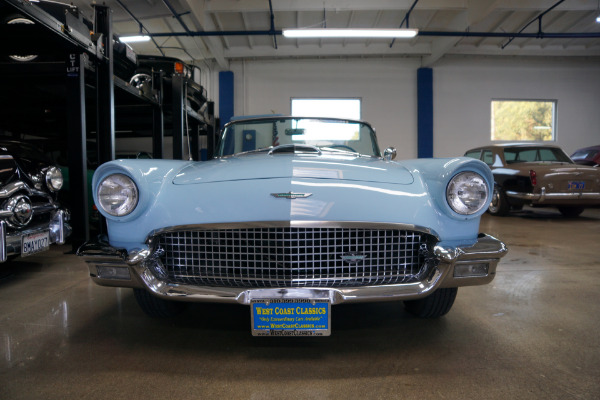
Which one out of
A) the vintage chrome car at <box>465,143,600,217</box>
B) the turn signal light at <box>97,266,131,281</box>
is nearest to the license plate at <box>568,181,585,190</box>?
the vintage chrome car at <box>465,143,600,217</box>

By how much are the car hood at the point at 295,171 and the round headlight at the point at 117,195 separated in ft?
0.66

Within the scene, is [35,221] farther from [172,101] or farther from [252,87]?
[252,87]

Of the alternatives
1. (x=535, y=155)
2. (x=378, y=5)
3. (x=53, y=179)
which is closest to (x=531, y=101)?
(x=535, y=155)

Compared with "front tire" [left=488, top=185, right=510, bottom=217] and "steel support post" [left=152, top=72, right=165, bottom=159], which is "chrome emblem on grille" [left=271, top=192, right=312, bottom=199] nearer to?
"steel support post" [left=152, top=72, right=165, bottom=159]

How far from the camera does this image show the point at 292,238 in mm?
1566

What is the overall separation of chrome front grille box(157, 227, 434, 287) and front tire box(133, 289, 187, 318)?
0.38 metres

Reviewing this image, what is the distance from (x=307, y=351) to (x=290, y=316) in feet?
1.01

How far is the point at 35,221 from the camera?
2986 millimetres

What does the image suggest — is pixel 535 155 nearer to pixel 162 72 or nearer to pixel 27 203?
pixel 162 72

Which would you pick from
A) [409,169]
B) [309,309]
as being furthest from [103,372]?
[409,169]

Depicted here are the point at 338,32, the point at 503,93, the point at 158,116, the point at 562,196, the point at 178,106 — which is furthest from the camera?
the point at 503,93

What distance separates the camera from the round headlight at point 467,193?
1.69 m

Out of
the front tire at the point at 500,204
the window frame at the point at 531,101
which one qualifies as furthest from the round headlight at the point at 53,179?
the window frame at the point at 531,101

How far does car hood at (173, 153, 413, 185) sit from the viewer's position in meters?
1.75
